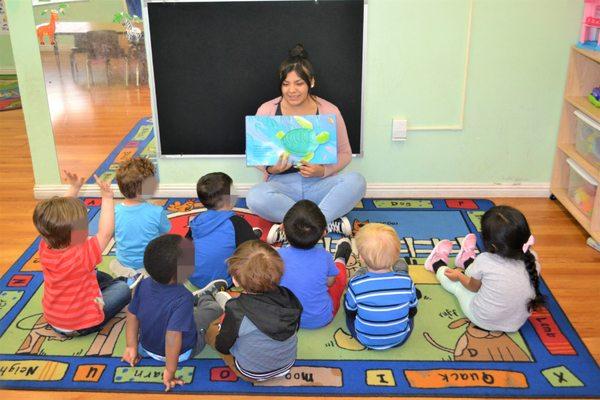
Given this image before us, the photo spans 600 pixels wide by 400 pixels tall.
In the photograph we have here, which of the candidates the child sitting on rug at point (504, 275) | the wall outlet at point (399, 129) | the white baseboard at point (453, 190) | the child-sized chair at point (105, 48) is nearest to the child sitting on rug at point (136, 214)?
the child-sized chair at point (105, 48)

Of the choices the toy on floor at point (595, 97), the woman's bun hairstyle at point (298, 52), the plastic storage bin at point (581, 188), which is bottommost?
the plastic storage bin at point (581, 188)

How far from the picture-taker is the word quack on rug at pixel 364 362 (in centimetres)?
263

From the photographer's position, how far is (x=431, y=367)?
2.74 meters

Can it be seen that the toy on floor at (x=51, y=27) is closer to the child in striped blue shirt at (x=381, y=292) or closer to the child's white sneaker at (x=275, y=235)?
the child's white sneaker at (x=275, y=235)

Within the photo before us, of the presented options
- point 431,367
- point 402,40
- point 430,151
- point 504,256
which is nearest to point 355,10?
point 402,40

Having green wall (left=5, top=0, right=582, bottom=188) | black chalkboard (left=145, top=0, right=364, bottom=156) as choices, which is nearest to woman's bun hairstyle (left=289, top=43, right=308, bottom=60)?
black chalkboard (left=145, top=0, right=364, bottom=156)

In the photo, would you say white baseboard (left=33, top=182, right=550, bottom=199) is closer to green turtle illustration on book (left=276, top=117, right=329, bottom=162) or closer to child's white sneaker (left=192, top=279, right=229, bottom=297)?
green turtle illustration on book (left=276, top=117, right=329, bottom=162)

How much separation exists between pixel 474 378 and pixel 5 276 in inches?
96.5

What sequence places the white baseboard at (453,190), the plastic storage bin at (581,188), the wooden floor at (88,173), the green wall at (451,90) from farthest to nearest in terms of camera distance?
1. the white baseboard at (453,190)
2. the green wall at (451,90)
3. the plastic storage bin at (581,188)
4. the wooden floor at (88,173)

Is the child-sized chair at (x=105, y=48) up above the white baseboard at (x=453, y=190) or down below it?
above

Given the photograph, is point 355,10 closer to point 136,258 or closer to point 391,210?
point 391,210

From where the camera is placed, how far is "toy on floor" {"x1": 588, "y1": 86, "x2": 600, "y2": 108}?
3.78 meters

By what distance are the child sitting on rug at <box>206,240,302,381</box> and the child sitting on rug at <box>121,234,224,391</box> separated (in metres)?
0.16

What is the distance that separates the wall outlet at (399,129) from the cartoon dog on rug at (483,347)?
1559mm
